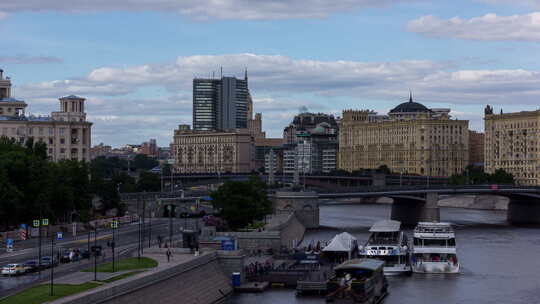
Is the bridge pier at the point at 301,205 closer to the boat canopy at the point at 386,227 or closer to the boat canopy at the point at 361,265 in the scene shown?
the boat canopy at the point at 386,227

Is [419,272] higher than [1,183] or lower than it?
lower

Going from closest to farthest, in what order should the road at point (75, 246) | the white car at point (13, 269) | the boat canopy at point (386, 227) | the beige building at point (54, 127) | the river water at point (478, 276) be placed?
the road at point (75, 246), the white car at point (13, 269), the river water at point (478, 276), the boat canopy at point (386, 227), the beige building at point (54, 127)

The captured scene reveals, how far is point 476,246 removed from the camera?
Result: 10644 centimetres

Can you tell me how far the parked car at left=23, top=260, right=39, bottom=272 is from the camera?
63219 mm

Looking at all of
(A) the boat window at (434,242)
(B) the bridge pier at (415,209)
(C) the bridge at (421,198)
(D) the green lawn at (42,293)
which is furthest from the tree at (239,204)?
(D) the green lawn at (42,293)

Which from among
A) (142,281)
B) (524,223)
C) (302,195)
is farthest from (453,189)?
(142,281)

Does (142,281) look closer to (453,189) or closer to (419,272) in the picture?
(419,272)

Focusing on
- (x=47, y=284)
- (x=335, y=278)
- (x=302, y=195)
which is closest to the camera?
(x=47, y=284)

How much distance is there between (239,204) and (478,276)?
29.2 meters

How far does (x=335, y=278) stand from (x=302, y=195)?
67.6m

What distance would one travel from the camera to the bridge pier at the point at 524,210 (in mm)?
157488

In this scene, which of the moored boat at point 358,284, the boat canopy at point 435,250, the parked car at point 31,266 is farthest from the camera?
the boat canopy at point 435,250

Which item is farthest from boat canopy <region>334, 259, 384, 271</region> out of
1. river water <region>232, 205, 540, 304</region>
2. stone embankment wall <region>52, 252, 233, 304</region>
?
stone embankment wall <region>52, 252, 233, 304</region>

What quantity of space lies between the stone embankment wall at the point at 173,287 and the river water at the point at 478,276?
6.26ft
